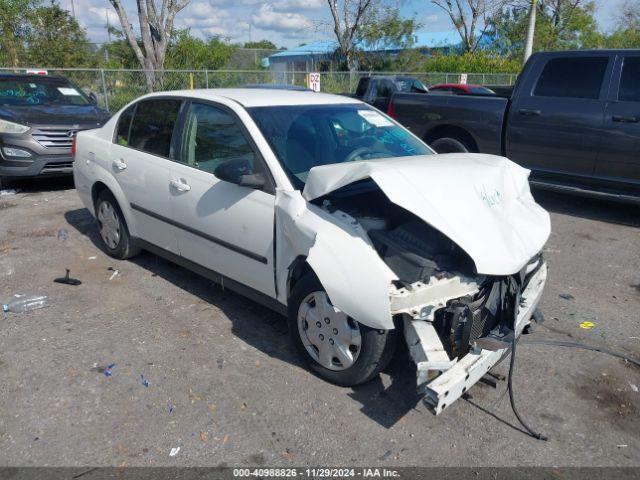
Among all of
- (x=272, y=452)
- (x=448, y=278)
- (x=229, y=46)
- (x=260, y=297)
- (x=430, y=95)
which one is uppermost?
(x=229, y=46)

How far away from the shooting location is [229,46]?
3597 centimetres

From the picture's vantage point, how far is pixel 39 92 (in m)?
9.55

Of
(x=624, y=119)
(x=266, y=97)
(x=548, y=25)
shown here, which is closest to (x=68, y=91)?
(x=266, y=97)

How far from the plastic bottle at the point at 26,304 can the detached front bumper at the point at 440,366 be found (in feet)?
10.4

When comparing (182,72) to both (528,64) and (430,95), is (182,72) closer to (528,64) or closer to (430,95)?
(430,95)

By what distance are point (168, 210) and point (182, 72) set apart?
1286cm

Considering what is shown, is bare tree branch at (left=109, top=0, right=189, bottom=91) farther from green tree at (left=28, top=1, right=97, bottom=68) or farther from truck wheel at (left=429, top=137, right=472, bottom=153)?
truck wheel at (left=429, top=137, right=472, bottom=153)

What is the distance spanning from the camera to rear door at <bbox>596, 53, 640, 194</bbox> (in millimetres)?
6383

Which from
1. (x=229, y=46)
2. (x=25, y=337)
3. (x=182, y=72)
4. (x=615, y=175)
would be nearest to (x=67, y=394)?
(x=25, y=337)

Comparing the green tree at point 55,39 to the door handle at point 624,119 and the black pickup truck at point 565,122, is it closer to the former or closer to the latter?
the black pickup truck at point 565,122

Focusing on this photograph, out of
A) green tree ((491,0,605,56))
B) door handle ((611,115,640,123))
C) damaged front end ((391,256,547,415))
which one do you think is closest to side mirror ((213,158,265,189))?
damaged front end ((391,256,547,415))

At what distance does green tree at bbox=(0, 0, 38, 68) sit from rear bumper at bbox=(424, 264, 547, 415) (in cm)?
2174

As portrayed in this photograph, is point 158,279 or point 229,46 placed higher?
point 229,46

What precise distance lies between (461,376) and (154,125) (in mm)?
3395
